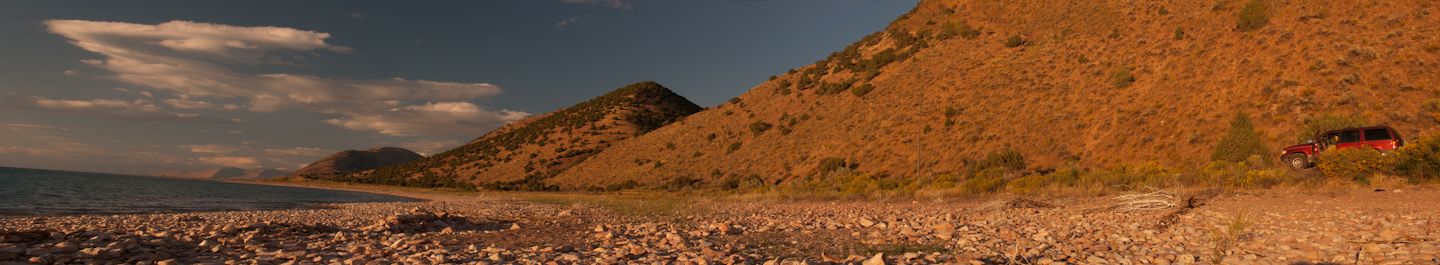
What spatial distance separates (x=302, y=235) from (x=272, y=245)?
5.13ft

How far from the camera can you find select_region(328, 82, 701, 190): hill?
Answer: 68812 mm

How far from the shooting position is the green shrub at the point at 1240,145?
73.8 feet

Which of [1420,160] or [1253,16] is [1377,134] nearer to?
[1420,160]

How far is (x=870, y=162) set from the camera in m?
37.0

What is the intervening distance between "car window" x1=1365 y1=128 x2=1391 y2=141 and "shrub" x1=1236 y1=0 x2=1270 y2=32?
21019 millimetres

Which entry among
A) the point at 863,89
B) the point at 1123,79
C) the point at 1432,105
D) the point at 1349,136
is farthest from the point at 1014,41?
the point at 1349,136

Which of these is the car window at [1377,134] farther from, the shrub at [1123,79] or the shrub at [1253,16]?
the shrub at [1253,16]

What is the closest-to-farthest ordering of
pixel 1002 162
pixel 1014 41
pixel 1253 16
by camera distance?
pixel 1002 162 < pixel 1253 16 < pixel 1014 41

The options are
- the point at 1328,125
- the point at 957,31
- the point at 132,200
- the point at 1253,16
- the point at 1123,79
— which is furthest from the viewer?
the point at 957,31

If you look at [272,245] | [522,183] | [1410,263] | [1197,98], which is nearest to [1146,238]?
[1410,263]

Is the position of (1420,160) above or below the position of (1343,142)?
below

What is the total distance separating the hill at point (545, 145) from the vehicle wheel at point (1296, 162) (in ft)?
175

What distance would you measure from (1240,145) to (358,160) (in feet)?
574

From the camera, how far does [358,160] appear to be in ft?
484
